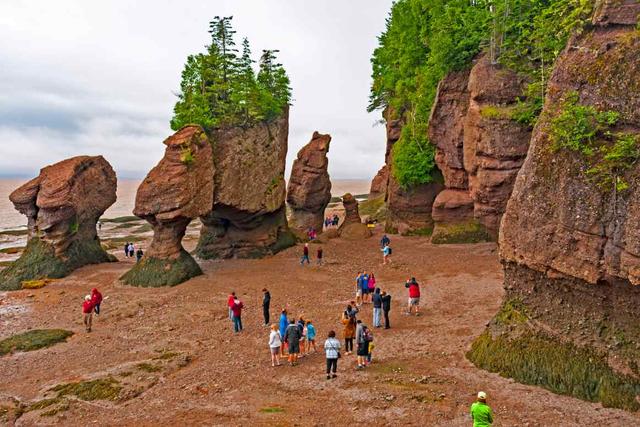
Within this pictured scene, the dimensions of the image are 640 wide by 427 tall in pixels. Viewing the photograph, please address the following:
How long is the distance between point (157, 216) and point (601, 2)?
1097 inches

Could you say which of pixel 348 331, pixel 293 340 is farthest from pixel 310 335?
pixel 348 331

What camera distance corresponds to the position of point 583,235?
44.1ft

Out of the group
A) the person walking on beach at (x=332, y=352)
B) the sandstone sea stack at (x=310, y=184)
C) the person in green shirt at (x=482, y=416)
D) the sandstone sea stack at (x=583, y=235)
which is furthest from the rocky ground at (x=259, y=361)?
the sandstone sea stack at (x=310, y=184)

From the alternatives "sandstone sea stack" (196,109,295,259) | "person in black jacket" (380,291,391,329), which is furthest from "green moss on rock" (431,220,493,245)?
"person in black jacket" (380,291,391,329)

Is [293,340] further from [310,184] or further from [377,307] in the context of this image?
[310,184]

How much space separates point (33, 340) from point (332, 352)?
624 inches

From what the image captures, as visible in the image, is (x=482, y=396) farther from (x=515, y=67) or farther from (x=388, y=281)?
(x=515, y=67)

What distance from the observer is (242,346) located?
20.1 m

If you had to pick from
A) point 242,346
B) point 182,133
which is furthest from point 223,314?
point 182,133

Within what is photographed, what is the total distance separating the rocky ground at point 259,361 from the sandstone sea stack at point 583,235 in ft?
3.34

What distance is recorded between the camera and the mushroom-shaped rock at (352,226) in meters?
47.1

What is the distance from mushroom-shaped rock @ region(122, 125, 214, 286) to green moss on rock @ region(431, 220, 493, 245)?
19771mm

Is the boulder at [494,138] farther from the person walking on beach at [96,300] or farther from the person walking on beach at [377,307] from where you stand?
the person walking on beach at [96,300]

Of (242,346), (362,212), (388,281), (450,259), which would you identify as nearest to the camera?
(242,346)
